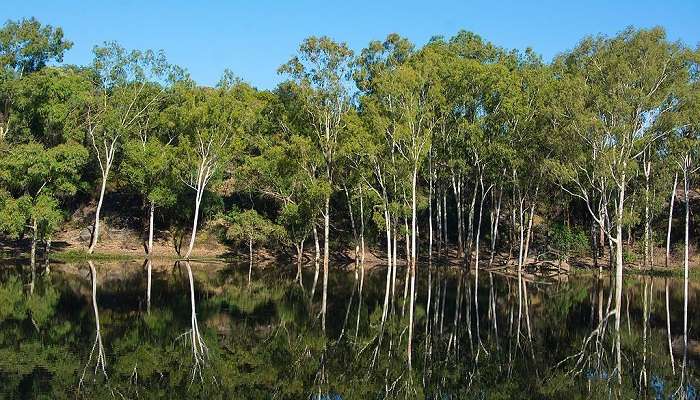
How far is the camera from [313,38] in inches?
1955

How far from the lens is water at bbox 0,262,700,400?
51.3 feet

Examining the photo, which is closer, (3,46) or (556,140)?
(556,140)

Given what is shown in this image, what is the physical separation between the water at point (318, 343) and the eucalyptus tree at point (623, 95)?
322 inches

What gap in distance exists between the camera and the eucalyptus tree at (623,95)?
129ft

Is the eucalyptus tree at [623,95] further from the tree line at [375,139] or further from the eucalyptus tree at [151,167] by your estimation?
the eucalyptus tree at [151,167]

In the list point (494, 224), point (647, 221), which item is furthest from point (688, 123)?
point (494, 224)

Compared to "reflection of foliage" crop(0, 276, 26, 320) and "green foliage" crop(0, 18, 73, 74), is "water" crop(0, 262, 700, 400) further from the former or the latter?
"green foliage" crop(0, 18, 73, 74)

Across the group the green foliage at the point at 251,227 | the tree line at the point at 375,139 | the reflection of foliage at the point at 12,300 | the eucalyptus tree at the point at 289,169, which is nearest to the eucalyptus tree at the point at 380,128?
the tree line at the point at 375,139

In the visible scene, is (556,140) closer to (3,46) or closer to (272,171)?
(272,171)

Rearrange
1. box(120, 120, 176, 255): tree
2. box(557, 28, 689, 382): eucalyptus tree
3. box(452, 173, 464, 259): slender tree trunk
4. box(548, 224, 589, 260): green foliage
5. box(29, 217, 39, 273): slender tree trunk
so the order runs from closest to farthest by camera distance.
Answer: box(557, 28, 689, 382): eucalyptus tree, box(29, 217, 39, 273): slender tree trunk, box(548, 224, 589, 260): green foliage, box(452, 173, 464, 259): slender tree trunk, box(120, 120, 176, 255): tree

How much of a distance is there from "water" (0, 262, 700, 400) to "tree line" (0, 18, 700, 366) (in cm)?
1149

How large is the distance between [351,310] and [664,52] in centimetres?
2506

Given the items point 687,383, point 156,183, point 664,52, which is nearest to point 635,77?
point 664,52

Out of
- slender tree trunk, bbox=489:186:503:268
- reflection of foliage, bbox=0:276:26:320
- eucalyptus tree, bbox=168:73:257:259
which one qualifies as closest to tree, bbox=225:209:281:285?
eucalyptus tree, bbox=168:73:257:259
